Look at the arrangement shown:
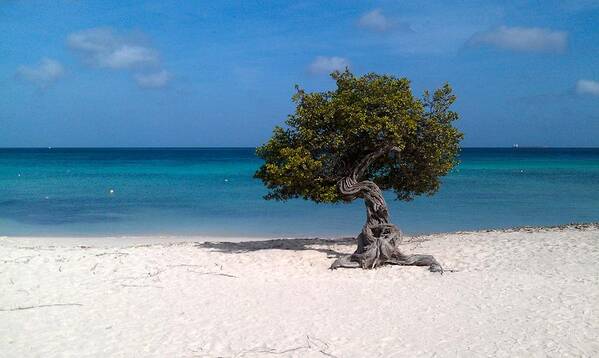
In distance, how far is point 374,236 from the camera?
12.1 metres

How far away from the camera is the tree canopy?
11.4 meters

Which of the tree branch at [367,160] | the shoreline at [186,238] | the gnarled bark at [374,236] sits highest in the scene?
the tree branch at [367,160]

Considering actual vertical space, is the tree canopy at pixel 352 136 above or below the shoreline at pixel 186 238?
above

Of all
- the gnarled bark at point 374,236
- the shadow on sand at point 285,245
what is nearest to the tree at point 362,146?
the gnarled bark at point 374,236

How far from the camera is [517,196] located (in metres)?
32.5

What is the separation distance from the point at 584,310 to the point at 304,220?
50.6 ft

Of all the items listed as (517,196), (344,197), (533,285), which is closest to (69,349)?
(344,197)

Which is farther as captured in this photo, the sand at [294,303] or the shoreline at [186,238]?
the shoreline at [186,238]

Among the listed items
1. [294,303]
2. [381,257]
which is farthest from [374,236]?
[294,303]

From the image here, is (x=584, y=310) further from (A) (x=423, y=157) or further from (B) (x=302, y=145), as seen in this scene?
(B) (x=302, y=145)

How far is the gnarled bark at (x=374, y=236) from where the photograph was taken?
37.1 feet

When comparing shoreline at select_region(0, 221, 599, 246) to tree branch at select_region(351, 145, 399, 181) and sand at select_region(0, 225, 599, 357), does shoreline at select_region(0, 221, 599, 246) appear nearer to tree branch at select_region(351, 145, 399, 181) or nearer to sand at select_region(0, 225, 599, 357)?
sand at select_region(0, 225, 599, 357)

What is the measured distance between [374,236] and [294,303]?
Answer: 3.76m

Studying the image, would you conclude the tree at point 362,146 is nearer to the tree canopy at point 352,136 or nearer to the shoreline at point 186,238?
the tree canopy at point 352,136
